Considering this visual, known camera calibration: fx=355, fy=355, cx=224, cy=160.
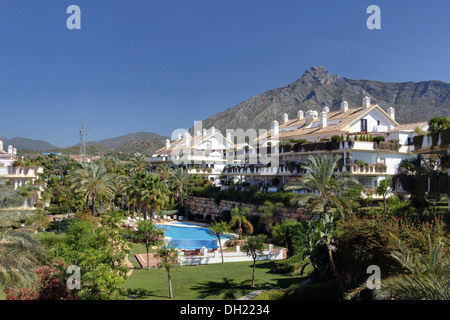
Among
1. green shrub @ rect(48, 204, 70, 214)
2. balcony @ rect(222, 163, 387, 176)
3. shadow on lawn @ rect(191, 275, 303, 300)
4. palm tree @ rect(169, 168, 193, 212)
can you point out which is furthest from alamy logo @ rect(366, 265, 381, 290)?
green shrub @ rect(48, 204, 70, 214)

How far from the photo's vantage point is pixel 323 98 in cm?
16725

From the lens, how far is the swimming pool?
3488 centimetres

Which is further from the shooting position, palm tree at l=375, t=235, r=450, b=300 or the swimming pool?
the swimming pool

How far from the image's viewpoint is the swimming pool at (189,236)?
34875mm

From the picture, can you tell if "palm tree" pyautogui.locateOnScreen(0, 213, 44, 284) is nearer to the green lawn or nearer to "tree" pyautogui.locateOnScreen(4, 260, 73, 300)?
"tree" pyautogui.locateOnScreen(4, 260, 73, 300)

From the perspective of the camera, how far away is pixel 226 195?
45938 millimetres

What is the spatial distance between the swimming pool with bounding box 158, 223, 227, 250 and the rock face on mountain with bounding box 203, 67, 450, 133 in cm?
10367

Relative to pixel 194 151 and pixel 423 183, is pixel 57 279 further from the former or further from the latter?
pixel 194 151

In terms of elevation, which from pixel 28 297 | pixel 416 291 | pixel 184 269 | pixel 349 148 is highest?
pixel 349 148

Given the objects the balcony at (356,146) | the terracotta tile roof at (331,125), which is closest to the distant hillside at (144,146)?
the terracotta tile roof at (331,125)

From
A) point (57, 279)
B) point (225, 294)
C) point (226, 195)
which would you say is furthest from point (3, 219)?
point (226, 195)

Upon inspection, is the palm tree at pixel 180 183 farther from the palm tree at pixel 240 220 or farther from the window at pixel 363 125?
the window at pixel 363 125
